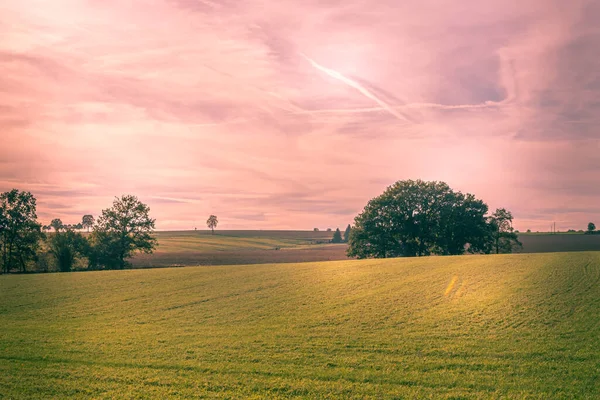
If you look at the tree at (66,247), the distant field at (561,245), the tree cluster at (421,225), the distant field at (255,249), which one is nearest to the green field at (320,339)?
the tree cluster at (421,225)

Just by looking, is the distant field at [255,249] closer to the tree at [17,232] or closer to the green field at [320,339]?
the tree at [17,232]

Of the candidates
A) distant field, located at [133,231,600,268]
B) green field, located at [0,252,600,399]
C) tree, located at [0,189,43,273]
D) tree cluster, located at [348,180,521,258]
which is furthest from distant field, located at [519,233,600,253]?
tree, located at [0,189,43,273]

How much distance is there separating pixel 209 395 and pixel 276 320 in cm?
911

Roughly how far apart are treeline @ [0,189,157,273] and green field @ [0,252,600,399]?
4053 cm

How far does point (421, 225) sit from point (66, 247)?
185 ft

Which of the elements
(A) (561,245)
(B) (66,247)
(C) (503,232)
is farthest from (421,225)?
(B) (66,247)

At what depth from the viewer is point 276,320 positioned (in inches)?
847

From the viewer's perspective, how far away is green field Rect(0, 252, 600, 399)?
13.0 m

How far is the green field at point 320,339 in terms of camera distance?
42.8 ft

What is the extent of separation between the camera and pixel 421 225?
67.8 meters

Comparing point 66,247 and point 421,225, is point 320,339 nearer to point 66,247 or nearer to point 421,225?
point 421,225

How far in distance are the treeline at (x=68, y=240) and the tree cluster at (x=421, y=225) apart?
121ft

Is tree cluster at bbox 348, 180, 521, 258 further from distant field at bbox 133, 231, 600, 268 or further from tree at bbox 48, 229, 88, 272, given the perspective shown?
tree at bbox 48, 229, 88, 272

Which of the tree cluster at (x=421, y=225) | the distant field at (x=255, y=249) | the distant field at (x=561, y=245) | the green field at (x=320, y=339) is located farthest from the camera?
the distant field at (x=255, y=249)
